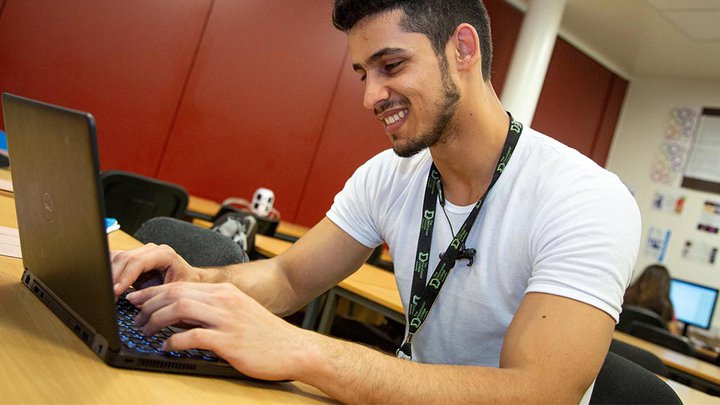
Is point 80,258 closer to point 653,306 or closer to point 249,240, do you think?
point 249,240

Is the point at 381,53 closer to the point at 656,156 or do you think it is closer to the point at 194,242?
the point at 194,242

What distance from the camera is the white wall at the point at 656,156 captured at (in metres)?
6.53

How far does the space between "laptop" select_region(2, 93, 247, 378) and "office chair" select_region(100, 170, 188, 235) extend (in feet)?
7.27

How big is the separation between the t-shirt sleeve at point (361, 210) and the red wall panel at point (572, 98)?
5.09 metres

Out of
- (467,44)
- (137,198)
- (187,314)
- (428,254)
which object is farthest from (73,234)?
(137,198)

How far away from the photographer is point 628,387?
144 centimetres

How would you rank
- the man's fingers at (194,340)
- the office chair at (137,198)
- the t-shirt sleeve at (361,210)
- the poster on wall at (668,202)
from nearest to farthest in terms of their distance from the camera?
1. the man's fingers at (194,340)
2. the t-shirt sleeve at (361,210)
3. the office chair at (137,198)
4. the poster on wall at (668,202)

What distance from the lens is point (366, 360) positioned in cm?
92

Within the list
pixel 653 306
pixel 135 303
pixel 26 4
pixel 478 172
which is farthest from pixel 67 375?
pixel 653 306

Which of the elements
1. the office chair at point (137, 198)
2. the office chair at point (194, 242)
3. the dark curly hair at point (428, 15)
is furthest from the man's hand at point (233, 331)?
the office chair at point (137, 198)

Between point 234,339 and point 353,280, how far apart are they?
2.02 meters

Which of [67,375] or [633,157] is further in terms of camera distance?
[633,157]

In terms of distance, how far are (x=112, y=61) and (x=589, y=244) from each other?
13.2ft

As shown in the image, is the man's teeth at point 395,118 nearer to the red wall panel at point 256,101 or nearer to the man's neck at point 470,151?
the man's neck at point 470,151
